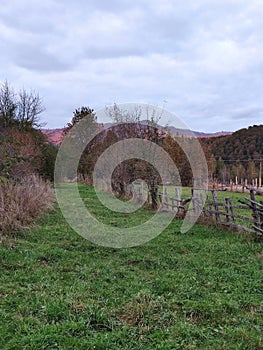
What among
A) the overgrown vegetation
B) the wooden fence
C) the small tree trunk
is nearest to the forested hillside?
the overgrown vegetation

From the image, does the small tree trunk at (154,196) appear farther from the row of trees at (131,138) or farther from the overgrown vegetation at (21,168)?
the overgrown vegetation at (21,168)

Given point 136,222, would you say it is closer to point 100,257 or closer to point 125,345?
point 100,257

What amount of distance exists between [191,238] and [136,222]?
282 centimetres

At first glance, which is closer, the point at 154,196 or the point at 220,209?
the point at 220,209

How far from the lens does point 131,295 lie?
13.2 ft

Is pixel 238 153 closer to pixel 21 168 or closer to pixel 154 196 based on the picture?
pixel 154 196

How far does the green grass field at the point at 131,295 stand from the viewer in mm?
3014

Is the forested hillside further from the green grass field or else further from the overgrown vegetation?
the green grass field

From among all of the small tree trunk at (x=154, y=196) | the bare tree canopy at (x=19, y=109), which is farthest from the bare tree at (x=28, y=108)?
the small tree trunk at (x=154, y=196)

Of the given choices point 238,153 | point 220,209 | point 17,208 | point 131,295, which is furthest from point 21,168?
point 238,153

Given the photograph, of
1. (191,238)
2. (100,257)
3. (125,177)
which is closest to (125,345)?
(100,257)

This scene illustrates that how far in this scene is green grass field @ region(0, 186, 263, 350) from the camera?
3014 millimetres

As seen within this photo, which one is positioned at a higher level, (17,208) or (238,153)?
(238,153)

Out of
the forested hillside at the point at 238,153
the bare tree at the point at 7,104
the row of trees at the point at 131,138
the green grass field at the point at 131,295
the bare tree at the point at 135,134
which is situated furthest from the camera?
the forested hillside at the point at 238,153
